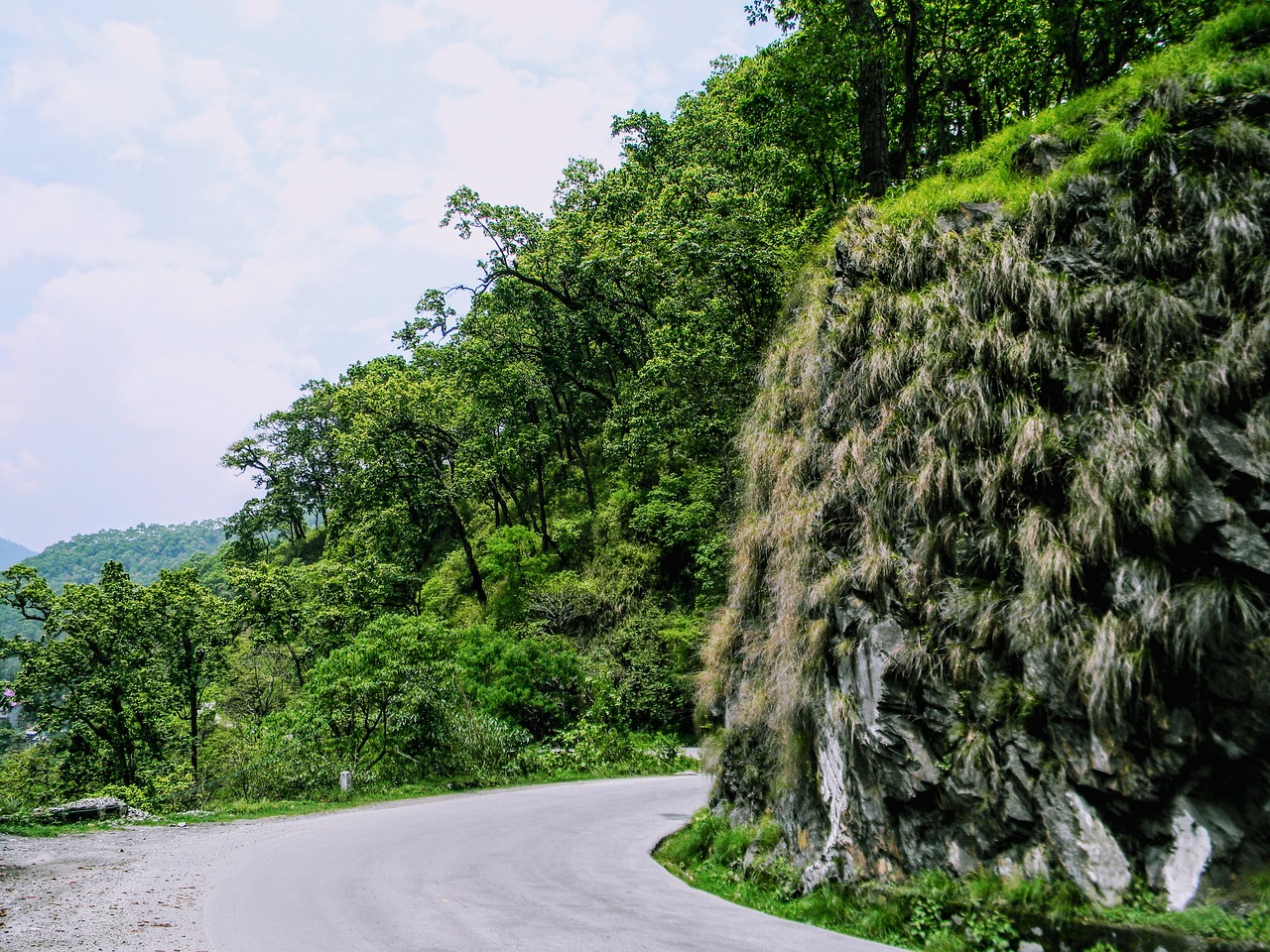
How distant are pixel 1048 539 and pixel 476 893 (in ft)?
→ 21.7

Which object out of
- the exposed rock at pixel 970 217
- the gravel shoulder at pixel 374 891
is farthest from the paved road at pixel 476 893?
the exposed rock at pixel 970 217

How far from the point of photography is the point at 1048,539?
5984 millimetres

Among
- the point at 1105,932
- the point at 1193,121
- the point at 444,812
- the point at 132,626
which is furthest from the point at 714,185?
the point at 132,626

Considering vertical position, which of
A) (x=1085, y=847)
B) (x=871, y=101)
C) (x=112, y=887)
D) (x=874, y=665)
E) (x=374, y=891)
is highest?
(x=871, y=101)

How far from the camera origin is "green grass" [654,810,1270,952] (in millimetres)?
4645

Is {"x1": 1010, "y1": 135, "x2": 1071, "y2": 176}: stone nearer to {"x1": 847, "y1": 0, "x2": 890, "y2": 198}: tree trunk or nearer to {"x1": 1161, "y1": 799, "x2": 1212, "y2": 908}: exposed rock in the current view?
{"x1": 847, "y1": 0, "x2": 890, "y2": 198}: tree trunk

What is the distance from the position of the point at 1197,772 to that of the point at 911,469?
10.7 feet

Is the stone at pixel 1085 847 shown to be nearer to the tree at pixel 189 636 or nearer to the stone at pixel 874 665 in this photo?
the stone at pixel 874 665

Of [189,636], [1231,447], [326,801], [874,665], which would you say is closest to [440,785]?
[326,801]

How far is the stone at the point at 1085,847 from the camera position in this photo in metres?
5.20

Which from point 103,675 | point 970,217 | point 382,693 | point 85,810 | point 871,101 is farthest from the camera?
point 103,675

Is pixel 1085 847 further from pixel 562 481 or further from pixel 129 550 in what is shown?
pixel 129 550

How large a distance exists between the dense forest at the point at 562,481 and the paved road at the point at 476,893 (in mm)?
4752

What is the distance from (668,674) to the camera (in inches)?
945
